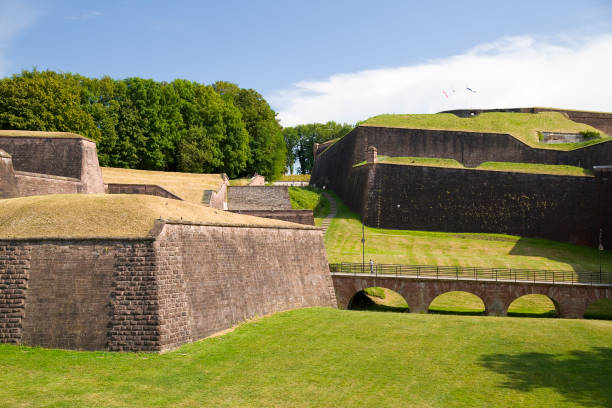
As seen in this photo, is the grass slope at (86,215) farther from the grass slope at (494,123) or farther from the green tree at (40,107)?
the grass slope at (494,123)

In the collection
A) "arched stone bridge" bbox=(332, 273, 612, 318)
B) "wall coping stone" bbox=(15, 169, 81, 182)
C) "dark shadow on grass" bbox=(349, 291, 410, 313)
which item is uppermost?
"wall coping stone" bbox=(15, 169, 81, 182)

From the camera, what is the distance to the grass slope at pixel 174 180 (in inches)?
1451

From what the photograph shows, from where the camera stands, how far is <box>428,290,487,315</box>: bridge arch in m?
30.6

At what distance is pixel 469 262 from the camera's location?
115 feet

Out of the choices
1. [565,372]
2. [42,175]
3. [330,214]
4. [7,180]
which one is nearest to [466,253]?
[330,214]

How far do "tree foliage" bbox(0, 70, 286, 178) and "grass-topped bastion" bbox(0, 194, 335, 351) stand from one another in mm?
20113

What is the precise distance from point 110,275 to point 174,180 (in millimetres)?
25919

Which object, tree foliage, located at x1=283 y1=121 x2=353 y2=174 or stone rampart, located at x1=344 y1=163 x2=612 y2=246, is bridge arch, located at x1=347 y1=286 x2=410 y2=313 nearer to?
stone rampart, located at x1=344 y1=163 x2=612 y2=246

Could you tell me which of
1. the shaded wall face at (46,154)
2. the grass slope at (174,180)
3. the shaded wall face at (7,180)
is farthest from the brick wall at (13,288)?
the grass slope at (174,180)

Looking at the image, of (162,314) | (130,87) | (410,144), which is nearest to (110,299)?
(162,314)

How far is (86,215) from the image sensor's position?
17.3 m

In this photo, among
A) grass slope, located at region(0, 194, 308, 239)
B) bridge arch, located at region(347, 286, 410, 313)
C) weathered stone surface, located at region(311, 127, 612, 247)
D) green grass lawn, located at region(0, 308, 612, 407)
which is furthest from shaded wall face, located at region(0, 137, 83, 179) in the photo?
weathered stone surface, located at region(311, 127, 612, 247)

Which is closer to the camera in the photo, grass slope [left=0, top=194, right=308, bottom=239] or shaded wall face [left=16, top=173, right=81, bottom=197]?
grass slope [left=0, top=194, right=308, bottom=239]

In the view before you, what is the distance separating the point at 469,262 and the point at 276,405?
25.8 meters
